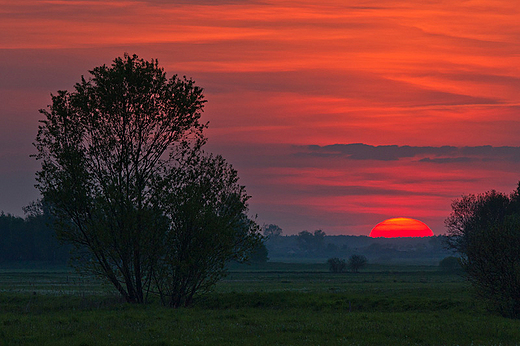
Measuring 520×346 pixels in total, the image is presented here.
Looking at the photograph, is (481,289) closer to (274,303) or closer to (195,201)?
(274,303)

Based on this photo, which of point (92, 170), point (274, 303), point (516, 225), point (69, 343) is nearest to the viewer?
point (69, 343)

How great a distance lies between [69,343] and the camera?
2952cm

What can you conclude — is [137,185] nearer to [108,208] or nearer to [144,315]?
[108,208]

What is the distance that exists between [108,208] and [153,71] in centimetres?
1301

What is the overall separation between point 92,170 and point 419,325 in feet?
99.2

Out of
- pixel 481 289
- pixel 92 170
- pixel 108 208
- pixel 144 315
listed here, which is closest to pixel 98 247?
pixel 108 208

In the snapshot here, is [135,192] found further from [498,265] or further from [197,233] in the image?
[498,265]

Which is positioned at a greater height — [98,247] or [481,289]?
[98,247]

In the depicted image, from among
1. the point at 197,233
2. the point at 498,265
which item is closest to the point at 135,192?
the point at 197,233

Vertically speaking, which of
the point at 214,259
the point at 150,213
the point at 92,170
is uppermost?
the point at 92,170

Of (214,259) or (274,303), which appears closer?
(214,259)

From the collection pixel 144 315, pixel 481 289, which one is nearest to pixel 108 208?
pixel 144 315

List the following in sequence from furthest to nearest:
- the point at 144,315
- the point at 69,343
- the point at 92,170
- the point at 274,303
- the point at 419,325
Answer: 1. the point at 274,303
2. the point at 92,170
3. the point at 144,315
4. the point at 419,325
5. the point at 69,343

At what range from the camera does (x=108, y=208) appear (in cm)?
4950
